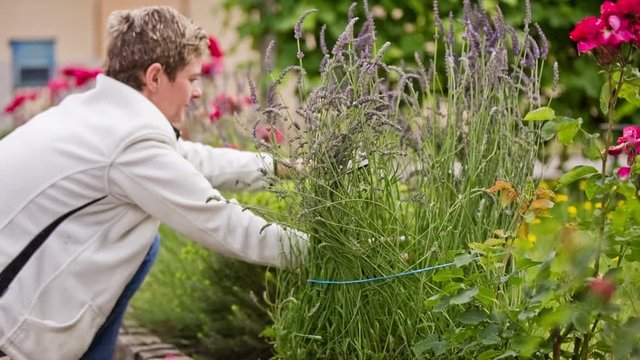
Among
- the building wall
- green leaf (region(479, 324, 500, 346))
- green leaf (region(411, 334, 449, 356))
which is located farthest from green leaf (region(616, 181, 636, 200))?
the building wall

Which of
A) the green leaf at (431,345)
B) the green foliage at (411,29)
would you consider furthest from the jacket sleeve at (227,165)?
the green foliage at (411,29)

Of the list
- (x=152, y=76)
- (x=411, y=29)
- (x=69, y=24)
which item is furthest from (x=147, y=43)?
(x=69, y=24)

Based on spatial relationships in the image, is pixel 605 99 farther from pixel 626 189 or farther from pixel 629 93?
pixel 626 189

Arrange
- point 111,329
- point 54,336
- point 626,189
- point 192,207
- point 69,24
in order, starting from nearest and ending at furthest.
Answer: point 626,189
point 192,207
point 54,336
point 111,329
point 69,24

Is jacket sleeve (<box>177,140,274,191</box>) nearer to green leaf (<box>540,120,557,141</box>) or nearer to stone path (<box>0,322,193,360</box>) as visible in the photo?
stone path (<box>0,322,193,360</box>)

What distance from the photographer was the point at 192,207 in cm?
291

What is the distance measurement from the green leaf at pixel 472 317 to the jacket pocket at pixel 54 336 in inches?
48.3

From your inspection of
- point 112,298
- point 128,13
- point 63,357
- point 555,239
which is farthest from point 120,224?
point 555,239

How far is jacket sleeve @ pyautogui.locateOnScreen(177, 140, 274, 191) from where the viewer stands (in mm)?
3518

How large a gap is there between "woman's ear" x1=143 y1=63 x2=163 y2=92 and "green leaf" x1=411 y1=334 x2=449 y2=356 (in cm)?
127

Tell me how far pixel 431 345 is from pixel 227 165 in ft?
4.41

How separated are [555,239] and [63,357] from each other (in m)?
1.68

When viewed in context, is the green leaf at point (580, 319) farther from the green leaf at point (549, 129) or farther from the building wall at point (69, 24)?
the building wall at point (69, 24)

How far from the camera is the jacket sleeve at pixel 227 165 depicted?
3.52m
